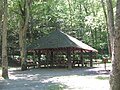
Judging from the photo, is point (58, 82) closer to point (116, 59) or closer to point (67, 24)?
point (116, 59)

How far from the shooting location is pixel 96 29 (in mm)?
59062

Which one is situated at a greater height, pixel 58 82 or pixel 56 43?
pixel 56 43

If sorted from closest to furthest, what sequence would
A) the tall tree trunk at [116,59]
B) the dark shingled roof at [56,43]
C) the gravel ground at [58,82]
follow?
the tall tree trunk at [116,59] < the gravel ground at [58,82] < the dark shingled roof at [56,43]

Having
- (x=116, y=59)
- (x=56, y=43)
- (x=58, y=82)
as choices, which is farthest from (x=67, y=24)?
(x=116, y=59)

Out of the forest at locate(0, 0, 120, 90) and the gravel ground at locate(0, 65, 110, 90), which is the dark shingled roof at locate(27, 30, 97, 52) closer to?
the forest at locate(0, 0, 120, 90)

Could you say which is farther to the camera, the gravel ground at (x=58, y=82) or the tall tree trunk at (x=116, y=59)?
the gravel ground at (x=58, y=82)

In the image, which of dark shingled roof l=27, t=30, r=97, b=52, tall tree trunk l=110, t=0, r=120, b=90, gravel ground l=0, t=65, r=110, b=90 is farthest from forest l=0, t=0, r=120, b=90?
tall tree trunk l=110, t=0, r=120, b=90

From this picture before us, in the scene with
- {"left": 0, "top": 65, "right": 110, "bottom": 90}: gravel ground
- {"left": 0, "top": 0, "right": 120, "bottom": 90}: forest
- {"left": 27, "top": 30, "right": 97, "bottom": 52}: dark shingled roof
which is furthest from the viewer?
{"left": 0, "top": 0, "right": 120, "bottom": 90}: forest

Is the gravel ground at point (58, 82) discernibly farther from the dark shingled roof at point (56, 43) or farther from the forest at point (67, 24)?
the forest at point (67, 24)

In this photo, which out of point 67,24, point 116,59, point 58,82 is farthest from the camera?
point 67,24

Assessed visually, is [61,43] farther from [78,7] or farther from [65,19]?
[78,7]

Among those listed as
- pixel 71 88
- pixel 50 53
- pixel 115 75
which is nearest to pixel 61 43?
pixel 50 53

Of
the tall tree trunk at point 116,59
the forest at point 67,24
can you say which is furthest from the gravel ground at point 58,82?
the forest at point 67,24

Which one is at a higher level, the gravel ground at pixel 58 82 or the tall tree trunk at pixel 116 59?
the tall tree trunk at pixel 116 59
